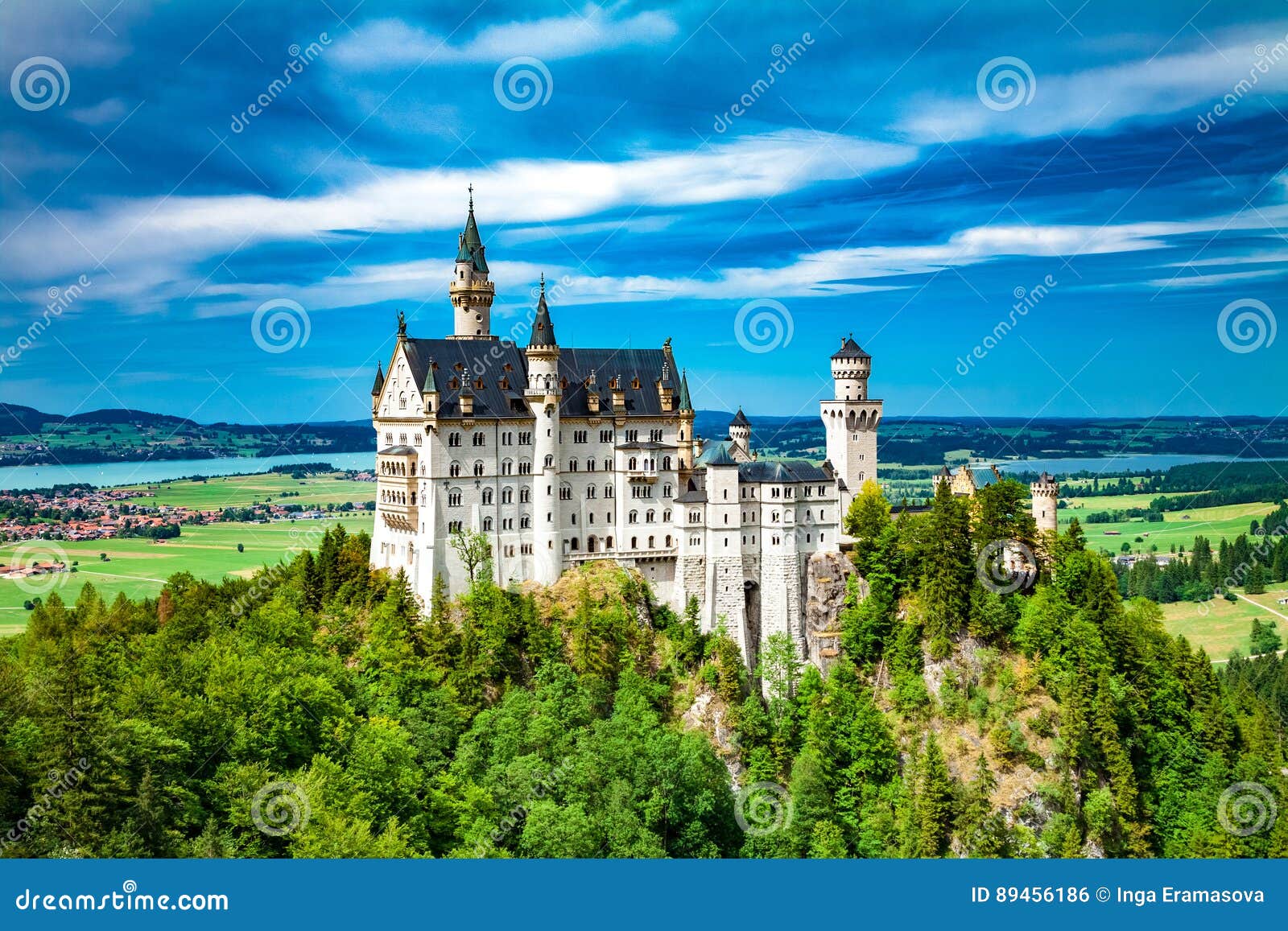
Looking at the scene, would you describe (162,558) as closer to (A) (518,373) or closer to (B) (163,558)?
(B) (163,558)

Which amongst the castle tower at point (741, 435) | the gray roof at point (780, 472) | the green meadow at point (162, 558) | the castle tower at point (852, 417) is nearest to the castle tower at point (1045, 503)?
the castle tower at point (852, 417)

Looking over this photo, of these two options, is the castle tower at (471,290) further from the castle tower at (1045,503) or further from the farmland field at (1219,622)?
the farmland field at (1219,622)

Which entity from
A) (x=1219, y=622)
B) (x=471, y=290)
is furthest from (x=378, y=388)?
(x=1219, y=622)

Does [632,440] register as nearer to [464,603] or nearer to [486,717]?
[464,603]

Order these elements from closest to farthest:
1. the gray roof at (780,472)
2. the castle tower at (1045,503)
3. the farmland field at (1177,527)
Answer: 1. the gray roof at (780,472)
2. the castle tower at (1045,503)
3. the farmland field at (1177,527)

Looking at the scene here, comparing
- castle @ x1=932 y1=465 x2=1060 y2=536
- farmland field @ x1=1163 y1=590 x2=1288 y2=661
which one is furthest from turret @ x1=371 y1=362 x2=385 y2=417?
farmland field @ x1=1163 y1=590 x2=1288 y2=661

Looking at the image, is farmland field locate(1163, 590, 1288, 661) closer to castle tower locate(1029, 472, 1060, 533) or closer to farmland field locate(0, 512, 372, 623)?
castle tower locate(1029, 472, 1060, 533)

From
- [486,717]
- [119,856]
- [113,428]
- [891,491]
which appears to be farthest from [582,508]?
[891,491]

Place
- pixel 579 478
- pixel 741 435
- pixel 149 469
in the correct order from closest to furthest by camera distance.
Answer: pixel 579 478
pixel 741 435
pixel 149 469
